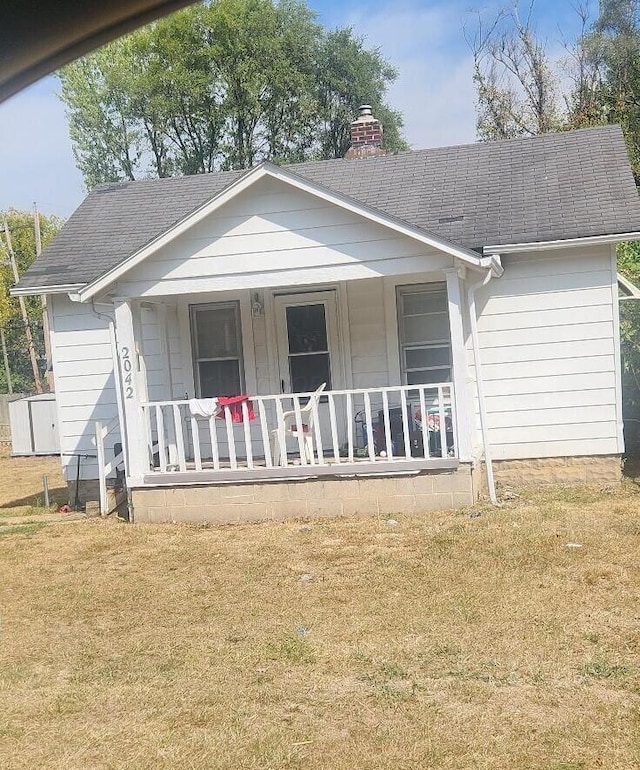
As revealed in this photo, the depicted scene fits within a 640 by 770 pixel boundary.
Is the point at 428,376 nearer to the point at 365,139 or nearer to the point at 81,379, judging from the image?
the point at 81,379

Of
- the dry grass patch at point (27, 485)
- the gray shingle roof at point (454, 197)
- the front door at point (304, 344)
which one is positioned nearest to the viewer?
the gray shingle roof at point (454, 197)

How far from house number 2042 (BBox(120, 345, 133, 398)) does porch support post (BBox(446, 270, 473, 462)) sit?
12.5 ft

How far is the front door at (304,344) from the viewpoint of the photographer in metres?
11.6

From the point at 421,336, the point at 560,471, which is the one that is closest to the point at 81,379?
the point at 421,336

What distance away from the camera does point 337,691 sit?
471 centimetres

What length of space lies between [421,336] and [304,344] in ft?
5.23

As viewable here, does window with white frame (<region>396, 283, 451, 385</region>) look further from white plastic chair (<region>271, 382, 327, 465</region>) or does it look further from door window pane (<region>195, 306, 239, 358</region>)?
door window pane (<region>195, 306, 239, 358</region>)

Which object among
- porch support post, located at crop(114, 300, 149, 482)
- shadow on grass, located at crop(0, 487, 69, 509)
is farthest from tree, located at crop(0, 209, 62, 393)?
porch support post, located at crop(114, 300, 149, 482)

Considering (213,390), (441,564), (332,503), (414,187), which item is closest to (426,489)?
(332,503)

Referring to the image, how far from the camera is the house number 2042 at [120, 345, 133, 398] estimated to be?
1021 centimetres

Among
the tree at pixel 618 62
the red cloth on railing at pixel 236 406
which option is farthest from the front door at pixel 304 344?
the tree at pixel 618 62

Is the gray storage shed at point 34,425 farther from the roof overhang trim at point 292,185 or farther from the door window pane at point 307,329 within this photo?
the roof overhang trim at point 292,185

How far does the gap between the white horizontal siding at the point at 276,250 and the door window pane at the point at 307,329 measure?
1.84 m

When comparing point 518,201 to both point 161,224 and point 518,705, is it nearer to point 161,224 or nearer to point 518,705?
point 161,224
